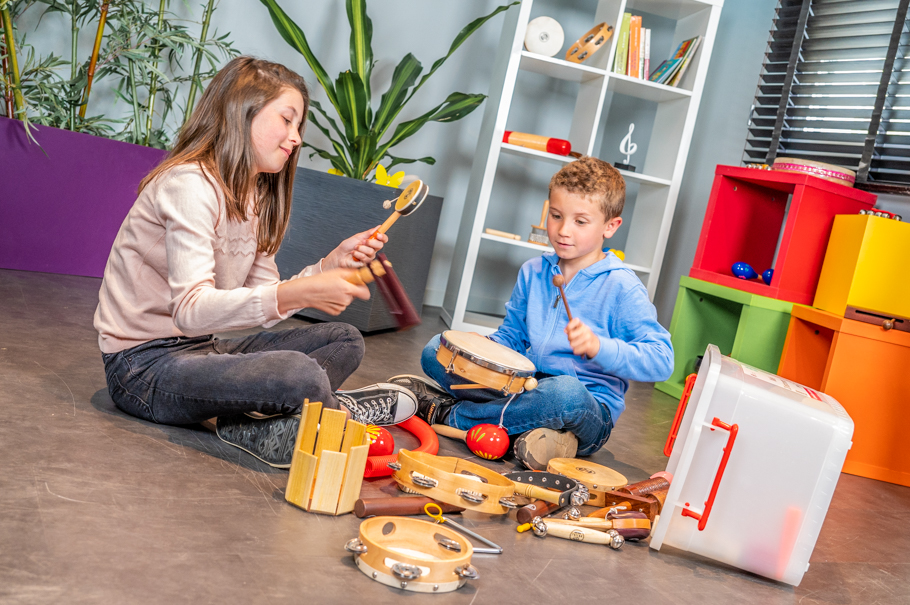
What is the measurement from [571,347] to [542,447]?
244 mm

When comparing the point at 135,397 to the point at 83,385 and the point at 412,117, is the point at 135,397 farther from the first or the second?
the point at 412,117

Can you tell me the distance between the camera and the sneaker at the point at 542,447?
1.65 metres

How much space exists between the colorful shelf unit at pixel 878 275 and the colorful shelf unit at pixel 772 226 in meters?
0.23

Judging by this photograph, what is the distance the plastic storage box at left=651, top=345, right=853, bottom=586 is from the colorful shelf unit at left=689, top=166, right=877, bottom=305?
1469 mm

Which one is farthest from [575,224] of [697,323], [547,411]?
[697,323]

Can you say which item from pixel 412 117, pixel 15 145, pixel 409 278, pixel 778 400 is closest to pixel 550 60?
pixel 412 117

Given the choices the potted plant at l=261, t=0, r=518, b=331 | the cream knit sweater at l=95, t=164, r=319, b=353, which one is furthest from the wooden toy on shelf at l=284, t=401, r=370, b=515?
the potted plant at l=261, t=0, r=518, b=331

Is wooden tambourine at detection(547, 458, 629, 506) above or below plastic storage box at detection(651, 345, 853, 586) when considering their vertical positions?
below

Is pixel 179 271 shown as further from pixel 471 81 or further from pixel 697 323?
pixel 471 81

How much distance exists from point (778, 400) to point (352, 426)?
0.70 meters

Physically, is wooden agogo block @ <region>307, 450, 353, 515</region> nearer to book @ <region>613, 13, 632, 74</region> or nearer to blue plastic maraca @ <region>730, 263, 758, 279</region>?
blue plastic maraca @ <region>730, 263, 758, 279</region>

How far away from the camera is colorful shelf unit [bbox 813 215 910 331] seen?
Result: 7.60 ft

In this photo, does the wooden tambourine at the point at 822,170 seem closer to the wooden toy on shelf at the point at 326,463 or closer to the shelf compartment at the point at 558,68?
the shelf compartment at the point at 558,68

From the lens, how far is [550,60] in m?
3.23
